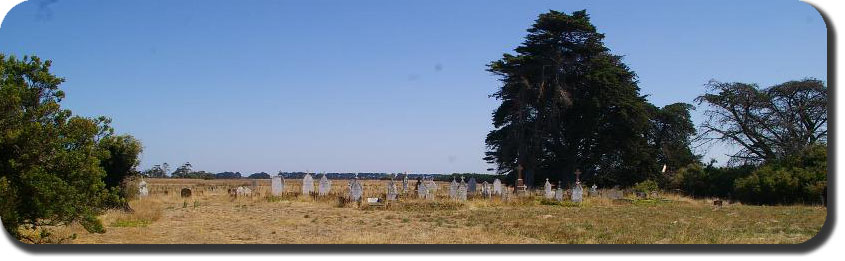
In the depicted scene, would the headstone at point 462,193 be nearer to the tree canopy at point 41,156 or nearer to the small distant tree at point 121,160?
the small distant tree at point 121,160

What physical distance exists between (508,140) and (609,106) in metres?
6.35

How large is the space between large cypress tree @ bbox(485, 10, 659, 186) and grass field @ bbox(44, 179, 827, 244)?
55.9 feet

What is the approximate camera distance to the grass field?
13391 mm

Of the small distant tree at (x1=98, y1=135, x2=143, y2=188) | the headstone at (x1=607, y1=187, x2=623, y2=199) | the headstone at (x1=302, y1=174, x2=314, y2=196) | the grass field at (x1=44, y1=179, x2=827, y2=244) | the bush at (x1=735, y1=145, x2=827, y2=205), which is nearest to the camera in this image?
Answer: the grass field at (x1=44, y1=179, x2=827, y2=244)

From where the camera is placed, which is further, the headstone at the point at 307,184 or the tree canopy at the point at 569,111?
the tree canopy at the point at 569,111

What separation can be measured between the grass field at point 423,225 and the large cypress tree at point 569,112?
17.0 meters

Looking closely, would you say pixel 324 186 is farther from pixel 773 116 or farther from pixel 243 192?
pixel 773 116

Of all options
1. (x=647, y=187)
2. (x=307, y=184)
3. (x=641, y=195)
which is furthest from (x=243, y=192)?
(x=647, y=187)

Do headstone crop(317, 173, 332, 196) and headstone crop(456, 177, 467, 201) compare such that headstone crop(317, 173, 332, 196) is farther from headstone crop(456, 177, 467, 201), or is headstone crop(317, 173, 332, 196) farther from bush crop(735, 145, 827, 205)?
bush crop(735, 145, 827, 205)

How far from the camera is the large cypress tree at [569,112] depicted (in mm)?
41219

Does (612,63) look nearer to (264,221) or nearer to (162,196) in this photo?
(162,196)

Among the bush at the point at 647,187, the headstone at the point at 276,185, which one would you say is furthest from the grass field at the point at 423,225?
the bush at the point at 647,187

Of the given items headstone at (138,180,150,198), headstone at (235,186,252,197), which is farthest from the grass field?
headstone at (138,180,150,198)

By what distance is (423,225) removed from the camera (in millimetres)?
17250
